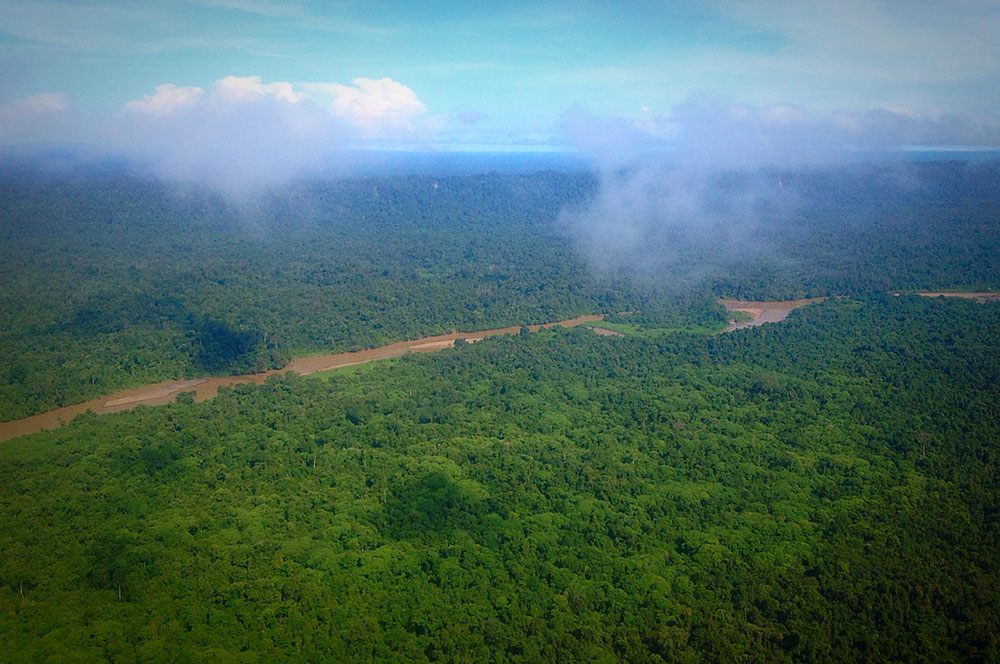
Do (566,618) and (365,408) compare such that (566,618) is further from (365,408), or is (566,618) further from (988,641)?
(365,408)

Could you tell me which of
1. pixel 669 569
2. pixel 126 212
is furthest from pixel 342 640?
pixel 126 212

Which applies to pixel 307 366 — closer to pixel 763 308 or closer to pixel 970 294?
pixel 763 308

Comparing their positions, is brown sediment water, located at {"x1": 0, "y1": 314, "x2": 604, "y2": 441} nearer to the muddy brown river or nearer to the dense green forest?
the muddy brown river

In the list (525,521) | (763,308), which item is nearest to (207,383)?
(525,521)

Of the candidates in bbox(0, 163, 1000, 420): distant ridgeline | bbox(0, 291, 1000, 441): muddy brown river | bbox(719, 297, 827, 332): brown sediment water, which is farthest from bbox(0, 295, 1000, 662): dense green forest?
bbox(719, 297, 827, 332): brown sediment water

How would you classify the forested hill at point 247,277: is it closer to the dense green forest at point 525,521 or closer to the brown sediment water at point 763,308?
the brown sediment water at point 763,308
